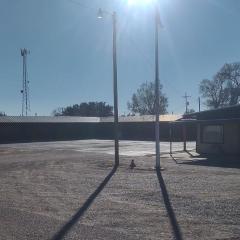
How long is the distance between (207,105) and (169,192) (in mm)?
83571

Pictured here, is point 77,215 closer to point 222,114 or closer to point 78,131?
point 222,114

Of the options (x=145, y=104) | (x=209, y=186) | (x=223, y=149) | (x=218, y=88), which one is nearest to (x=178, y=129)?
(x=218, y=88)

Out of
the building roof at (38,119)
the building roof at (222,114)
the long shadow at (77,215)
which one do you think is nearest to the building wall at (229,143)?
the building roof at (222,114)

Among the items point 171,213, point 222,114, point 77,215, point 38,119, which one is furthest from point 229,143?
point 38,119

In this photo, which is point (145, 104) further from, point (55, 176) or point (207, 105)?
point (55, 176)

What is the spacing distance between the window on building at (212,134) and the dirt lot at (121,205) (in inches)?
418

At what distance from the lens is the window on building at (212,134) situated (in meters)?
31.8

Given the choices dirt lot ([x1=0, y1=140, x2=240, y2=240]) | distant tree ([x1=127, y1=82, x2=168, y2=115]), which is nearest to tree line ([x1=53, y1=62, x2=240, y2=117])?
distant tree ([x1=127, y1=82, x2=168, y2=115])

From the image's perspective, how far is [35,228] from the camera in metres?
10.0

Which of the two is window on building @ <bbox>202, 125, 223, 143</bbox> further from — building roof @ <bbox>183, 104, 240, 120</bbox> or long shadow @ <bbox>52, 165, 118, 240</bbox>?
long shadow @ <bbox>52, 165, 118, 240</bbox>

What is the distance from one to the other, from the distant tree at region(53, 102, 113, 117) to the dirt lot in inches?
4678

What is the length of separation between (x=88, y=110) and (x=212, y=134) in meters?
111

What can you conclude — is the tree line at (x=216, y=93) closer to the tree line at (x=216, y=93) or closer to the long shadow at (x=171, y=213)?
the tree line at (x=216, y=93)

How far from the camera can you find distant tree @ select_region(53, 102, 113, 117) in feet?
459
